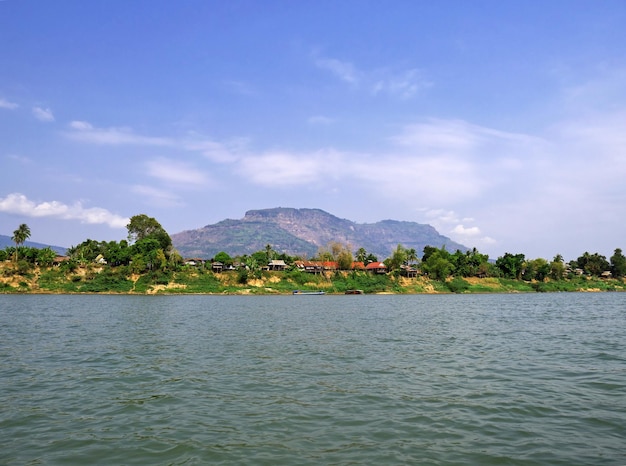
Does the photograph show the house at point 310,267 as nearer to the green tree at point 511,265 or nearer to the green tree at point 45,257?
the green tree at point 511,265

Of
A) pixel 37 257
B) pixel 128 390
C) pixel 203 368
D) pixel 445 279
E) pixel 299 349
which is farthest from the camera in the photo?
pixel 445 279

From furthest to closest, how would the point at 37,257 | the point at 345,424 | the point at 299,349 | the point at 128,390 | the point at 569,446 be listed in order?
the point at 37,257 < the point at 299,349 < the point at 128,390 < the point at 345,424 < the point at 569,446

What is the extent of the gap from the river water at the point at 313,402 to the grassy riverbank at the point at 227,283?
10791cm

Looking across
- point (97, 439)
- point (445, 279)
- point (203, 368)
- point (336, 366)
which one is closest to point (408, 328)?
point (336, 366)

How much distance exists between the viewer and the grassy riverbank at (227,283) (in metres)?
130

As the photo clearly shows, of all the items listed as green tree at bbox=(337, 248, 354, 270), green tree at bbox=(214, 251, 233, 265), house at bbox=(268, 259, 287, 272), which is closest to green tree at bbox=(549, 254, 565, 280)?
green tree at bbox=(337, 248, 354, 270)

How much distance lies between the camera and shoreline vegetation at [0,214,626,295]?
13425cm

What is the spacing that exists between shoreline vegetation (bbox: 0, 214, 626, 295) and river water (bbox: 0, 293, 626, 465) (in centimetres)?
10993

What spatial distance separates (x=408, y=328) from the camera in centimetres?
4297

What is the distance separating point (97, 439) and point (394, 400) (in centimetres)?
987

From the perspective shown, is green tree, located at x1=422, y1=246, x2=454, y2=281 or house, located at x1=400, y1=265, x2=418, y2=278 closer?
green tree, located at x1=422, y1=246, x2=454, y2=281

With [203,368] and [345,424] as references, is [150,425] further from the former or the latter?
[203,368]

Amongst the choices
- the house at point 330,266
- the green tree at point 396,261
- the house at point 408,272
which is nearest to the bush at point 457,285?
the house at point 408,272

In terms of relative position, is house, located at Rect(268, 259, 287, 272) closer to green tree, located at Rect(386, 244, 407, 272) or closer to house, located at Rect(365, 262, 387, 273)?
house, located at Rect(365, 262, 387, 273)
